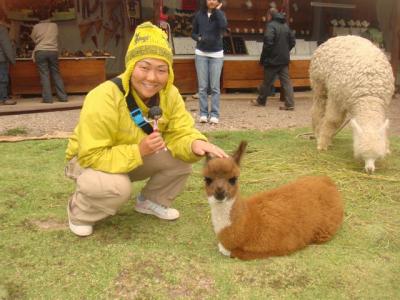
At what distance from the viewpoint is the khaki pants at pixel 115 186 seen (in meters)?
3.00

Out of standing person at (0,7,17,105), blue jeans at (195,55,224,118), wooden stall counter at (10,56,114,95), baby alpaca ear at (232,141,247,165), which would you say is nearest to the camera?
baby alpaca ear at (232,141,247,165)

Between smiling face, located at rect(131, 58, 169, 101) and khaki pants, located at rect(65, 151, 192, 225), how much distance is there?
1.57 feet

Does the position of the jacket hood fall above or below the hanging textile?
below

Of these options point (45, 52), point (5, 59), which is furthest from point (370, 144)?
point (5, 59)

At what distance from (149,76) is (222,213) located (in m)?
0.98

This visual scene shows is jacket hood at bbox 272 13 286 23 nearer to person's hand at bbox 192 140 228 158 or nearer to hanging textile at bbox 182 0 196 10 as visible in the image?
hanging textile at bbox 182 0 196 10

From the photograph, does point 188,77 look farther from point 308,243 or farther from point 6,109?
point 308,243

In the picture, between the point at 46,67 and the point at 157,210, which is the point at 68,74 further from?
the point at 157,210

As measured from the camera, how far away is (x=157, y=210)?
3.56 m

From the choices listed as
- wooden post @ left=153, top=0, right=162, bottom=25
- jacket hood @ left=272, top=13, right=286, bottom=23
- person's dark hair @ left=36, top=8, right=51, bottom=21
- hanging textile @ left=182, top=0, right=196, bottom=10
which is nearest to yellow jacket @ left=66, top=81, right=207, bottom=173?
wooden post @ left=153, top=0, right=162, bottom=25

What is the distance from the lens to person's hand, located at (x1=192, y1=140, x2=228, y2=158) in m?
2.69

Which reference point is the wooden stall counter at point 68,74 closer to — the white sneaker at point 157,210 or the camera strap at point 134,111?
the white sneaker at point 157,210

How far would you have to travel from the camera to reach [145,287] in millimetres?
2506

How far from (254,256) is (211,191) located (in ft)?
1.71
